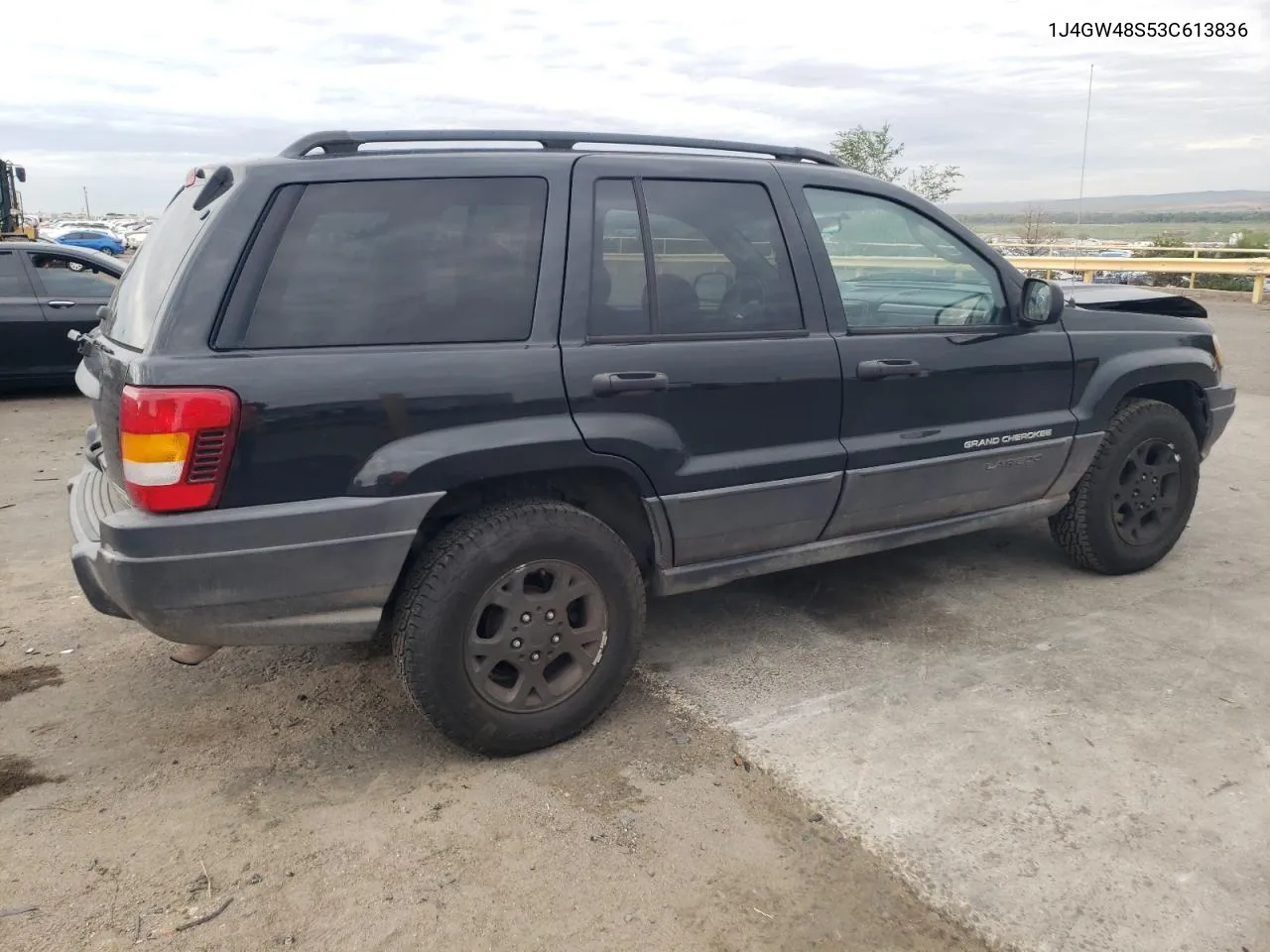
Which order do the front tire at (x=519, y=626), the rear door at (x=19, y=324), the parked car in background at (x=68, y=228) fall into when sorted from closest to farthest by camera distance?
the front tire at (x=519, y=626) < the rear door at (x=19, y=324) < the parked car in background at (x=68, y=228)

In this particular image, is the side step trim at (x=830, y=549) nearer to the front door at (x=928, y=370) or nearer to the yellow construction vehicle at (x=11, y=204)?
the front door at (x=928, y=370)

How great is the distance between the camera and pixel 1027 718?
130 inches

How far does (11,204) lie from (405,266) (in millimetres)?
22065

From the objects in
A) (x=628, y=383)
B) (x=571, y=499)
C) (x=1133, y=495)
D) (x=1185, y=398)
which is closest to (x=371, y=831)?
(x=571, y=499)

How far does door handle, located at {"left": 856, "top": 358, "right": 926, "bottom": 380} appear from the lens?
140 inches

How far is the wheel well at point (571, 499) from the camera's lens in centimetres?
299

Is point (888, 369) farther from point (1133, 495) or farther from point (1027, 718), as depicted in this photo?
point (1133, 495)

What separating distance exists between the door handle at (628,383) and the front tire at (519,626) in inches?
15.2

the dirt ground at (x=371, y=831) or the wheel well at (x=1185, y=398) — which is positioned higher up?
the wheel well at (x=1185, y=398)

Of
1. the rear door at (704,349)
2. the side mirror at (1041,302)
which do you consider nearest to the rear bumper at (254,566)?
the rear door at (704,349)

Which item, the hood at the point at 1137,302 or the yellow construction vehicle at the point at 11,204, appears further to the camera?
the yellow construction vehicle at the point at 11,204

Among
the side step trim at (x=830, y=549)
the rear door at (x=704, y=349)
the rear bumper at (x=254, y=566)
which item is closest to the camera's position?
the rear bumper at (x=254, y=566)

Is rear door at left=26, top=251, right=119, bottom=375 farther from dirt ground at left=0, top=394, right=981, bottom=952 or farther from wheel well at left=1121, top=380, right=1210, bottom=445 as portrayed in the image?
wheel well at left=1121, top=380, right=1210, bottom=445

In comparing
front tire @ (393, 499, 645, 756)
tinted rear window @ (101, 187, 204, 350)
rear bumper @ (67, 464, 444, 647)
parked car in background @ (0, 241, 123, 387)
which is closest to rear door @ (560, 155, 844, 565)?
front tire @ (393, 499, 645, 756)
